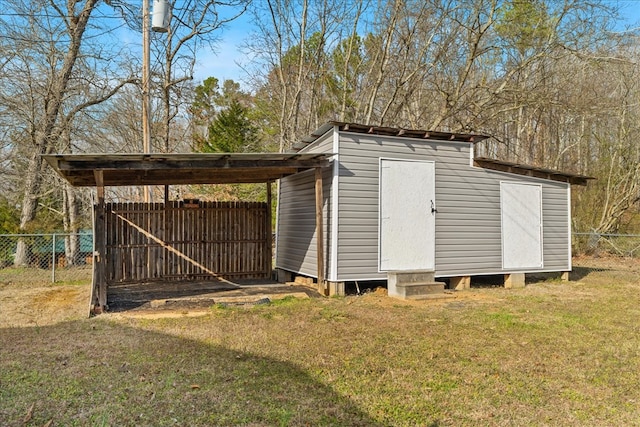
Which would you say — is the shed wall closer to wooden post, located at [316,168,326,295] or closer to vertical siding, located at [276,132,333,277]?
vertical siding, located at [276,132,333,277]

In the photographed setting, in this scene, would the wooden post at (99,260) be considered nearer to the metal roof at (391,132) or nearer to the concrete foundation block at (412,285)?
the metal roof at (391,132)

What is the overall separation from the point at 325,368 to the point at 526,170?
708 centimetres

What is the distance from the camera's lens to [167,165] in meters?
6.46

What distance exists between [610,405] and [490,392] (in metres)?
0.80

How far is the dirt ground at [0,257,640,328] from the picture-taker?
581 centimetres

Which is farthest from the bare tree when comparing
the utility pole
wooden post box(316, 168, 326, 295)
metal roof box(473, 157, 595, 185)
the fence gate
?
metal roof box(473, 157, 595, 185)

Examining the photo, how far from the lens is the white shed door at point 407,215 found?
7793 mm

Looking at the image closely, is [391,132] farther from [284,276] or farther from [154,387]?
[154,387]

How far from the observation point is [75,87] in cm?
1239

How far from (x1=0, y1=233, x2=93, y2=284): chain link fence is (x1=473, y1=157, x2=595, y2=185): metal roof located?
8.10m

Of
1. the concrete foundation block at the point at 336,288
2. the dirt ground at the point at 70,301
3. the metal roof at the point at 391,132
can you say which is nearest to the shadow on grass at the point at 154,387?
the dirt ground at the point at 70,301

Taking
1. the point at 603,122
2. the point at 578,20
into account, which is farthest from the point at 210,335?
the point at 603,122

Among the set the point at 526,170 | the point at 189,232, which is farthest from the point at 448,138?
the point at 189,232

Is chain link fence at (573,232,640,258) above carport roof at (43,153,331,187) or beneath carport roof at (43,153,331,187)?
beneath
